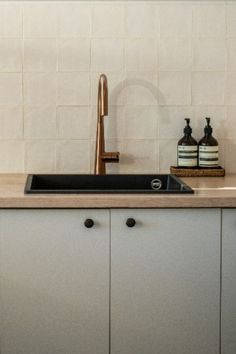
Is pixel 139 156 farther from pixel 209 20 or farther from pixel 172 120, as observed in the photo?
pixel 209 20

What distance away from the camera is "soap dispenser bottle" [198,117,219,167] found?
117 inches

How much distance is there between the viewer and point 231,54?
3043 mm

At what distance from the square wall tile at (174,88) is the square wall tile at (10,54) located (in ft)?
1.95

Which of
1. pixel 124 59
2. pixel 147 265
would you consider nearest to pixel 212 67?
pixel 124 59

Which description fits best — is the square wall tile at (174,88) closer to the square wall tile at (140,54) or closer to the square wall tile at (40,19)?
the square wall tile at (140,54)

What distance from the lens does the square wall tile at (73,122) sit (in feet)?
9.98

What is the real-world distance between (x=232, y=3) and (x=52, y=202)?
124cm

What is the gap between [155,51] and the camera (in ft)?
9.93

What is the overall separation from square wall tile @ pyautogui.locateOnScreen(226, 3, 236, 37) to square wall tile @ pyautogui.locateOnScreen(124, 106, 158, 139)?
44cm

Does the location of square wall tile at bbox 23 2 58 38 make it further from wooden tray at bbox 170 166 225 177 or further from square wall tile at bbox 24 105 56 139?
wooden tray at bbox 170 166 225 177

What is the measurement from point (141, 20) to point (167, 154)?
57 centimetres

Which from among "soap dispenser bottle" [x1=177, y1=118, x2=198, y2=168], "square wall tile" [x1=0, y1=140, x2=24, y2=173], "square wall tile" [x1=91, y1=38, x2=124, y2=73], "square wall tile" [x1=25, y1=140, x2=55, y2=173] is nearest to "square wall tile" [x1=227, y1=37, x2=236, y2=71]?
"soap dispenser bottle" [x1=177, y1=118, x2=198, y2=168]

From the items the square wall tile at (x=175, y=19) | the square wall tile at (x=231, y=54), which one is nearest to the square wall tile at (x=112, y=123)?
the square wall tile at (x=175, y=19)

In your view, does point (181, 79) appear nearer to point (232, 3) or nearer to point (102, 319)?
point (232, 3)
